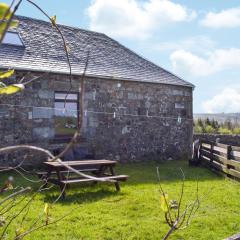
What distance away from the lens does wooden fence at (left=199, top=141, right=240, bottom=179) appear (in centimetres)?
1073

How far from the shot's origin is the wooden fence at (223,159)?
10.7 metres

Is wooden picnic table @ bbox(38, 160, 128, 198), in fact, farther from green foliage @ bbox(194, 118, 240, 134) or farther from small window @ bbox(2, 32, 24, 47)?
green foliage @ bbox(194, 118, 240, 134)

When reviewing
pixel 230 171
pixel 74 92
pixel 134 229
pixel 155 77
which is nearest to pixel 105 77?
pixel 74 92

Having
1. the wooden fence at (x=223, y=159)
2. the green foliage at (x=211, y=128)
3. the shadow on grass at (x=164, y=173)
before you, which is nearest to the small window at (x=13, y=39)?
the shadow on grass at (x=164, y=173)

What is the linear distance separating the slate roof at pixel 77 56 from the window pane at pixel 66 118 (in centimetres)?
110

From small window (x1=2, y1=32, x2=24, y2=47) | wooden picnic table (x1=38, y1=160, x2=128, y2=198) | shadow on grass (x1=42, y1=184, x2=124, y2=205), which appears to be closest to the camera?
shadow on grass (x1=42, y1=184, x2=124, y2=205)

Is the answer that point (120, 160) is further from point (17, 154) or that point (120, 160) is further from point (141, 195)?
point (141, 195)

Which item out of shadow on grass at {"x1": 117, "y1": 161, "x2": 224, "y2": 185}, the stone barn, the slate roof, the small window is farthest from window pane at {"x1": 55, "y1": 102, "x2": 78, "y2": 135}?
the small window

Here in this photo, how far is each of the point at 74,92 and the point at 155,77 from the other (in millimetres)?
3549

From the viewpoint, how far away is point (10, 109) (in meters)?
11.8

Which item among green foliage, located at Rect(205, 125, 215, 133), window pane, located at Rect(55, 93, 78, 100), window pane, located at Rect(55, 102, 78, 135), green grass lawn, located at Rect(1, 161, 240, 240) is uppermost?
window pane, located at Rect(55, 93, 78, 100)

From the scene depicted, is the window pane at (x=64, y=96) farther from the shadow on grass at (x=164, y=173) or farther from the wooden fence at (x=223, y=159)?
the wooden fence at (x=223, y=159)

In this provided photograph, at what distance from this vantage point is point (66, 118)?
1295 cm

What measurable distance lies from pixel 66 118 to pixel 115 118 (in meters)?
1.84
